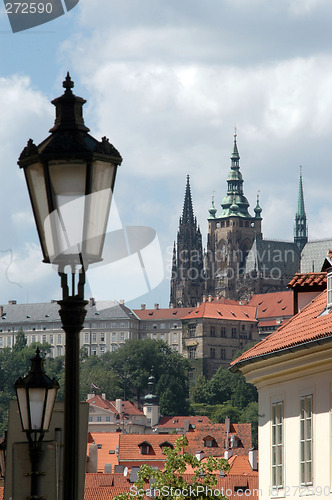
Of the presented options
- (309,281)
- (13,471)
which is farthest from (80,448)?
(309,281)

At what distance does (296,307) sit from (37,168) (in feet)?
50.1

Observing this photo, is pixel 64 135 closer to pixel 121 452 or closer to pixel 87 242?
pixel 87 242

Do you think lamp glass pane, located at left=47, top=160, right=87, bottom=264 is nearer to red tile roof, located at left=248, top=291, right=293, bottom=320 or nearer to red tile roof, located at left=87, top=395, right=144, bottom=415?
red tile roof, located at left=87, top=395, right=144, bottom=415

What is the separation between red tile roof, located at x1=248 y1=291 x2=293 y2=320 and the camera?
186613 millimetres

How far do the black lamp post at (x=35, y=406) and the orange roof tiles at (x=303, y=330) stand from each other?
300 inches

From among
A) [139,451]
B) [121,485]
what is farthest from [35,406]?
[139,451]

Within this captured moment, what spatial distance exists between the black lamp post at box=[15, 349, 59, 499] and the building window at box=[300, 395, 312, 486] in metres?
8.90

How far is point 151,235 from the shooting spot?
308 inches

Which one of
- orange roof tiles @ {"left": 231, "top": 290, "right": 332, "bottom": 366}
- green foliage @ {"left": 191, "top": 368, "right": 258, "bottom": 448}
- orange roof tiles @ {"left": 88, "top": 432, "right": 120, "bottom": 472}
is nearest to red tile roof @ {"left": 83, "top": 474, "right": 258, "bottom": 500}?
orange roof tiles @ {"left": 231, "top": 290, "right": 332, "bottom": 366}

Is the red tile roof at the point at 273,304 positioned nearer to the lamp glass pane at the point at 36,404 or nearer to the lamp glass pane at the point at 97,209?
the lamp glass pane at the point at 36,404

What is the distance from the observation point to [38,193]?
643 cm

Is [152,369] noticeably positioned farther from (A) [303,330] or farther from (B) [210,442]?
(A) [303,330]

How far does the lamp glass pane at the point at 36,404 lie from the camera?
767 centimetres

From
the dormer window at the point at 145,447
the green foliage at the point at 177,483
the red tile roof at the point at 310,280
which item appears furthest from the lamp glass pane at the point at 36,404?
the dormer window at the point at 145,447
